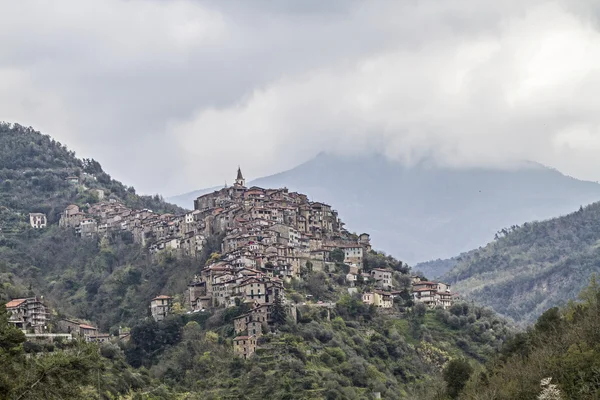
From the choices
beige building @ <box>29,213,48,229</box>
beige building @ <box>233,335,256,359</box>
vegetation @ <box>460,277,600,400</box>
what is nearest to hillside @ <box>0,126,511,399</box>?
beige building @ <box>233,335,256,359</box>

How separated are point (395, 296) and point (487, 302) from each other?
56718mm

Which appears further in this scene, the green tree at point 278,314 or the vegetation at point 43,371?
the green tree at point 278,314

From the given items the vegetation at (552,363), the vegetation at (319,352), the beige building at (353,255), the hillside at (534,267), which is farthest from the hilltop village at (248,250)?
the hillside at (534,267)

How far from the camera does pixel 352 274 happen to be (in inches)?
3334

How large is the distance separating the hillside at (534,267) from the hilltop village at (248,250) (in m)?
43.0

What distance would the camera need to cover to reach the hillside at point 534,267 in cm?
13238

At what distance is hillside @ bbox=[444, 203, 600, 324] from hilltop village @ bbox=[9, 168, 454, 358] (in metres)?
43.0

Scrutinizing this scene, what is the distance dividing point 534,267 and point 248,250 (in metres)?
77.0

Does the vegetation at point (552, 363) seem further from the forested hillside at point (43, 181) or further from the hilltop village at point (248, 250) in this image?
the forested hillside at point (43, 181)

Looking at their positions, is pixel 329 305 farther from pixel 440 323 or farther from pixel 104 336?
pixel 104 336

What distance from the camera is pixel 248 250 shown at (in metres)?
80.3

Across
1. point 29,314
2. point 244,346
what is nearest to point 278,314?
point 244,346

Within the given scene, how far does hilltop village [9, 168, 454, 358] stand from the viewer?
7006 centimetres

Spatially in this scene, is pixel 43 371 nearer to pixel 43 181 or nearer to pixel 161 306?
pixel 161 306
